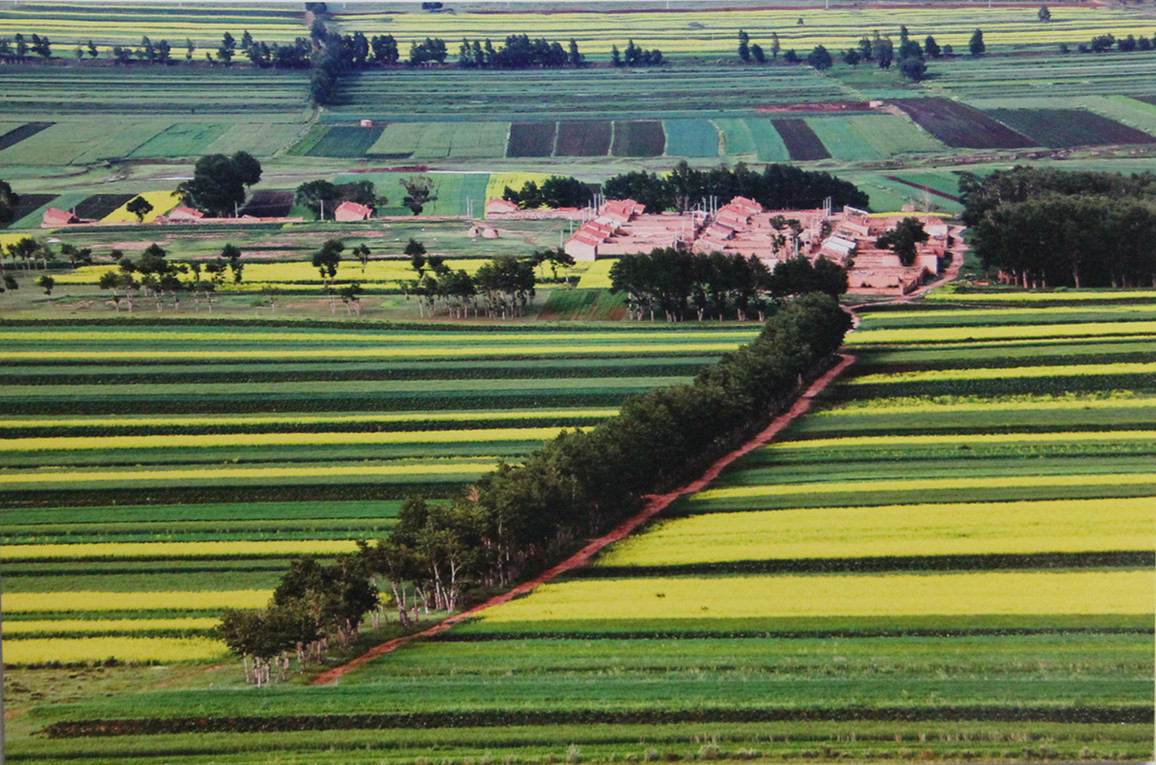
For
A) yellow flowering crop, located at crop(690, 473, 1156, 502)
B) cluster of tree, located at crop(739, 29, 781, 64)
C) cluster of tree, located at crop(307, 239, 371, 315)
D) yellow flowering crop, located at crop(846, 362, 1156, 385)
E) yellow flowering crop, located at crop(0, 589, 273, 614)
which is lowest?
yellow flowering crop, located at crop(690, 473, 1156, 502)

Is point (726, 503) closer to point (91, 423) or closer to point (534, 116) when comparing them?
point (91, 423)

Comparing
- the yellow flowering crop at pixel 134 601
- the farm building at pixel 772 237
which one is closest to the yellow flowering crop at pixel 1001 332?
the farm building at pixel 772 237

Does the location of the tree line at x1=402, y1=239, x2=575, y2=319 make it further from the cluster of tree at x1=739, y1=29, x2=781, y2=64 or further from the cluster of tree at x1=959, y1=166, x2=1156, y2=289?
the cluster of tree at x1=739, y1=29, x2=781, y2=64

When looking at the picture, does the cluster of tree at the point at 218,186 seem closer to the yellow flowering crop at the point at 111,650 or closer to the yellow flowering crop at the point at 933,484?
the yellow flowering crop at the point at 933,484

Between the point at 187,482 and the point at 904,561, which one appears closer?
the point at 904,561

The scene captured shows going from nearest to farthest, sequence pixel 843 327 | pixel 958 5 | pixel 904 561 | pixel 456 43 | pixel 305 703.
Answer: pixel 305 703
pixel 904 561
pixel 843 327
pixel 958 5
pixel 456 43

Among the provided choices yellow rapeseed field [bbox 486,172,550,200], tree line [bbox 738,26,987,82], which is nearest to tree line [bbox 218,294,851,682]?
yellow rapeseed field [bbox 486,172,550,200]

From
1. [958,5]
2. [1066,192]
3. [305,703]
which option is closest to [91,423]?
[305,703]
